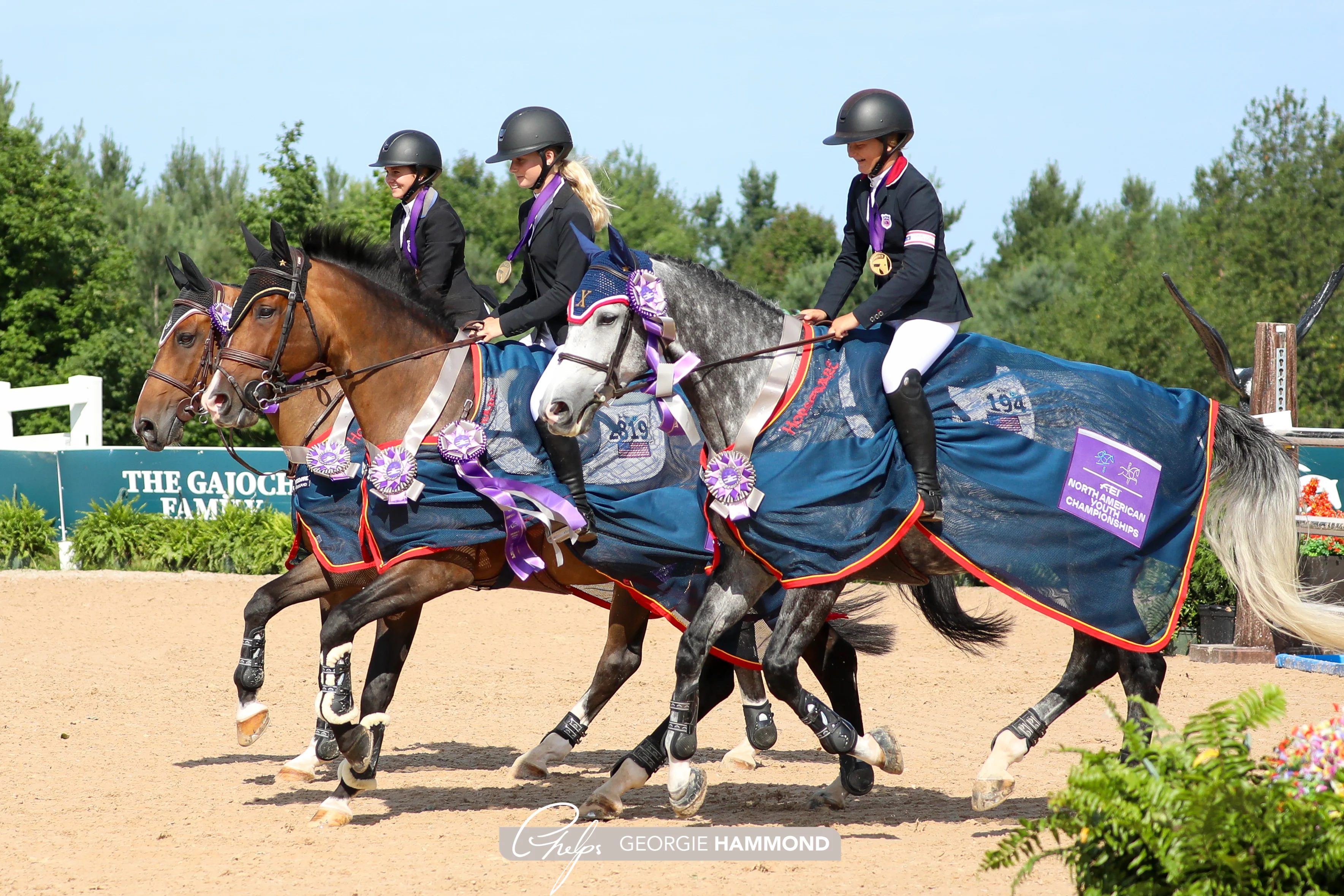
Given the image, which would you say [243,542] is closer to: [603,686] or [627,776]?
[603,686]

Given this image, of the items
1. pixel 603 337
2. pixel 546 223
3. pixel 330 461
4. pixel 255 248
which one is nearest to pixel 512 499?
pixel 603 337

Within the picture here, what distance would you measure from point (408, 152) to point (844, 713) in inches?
143

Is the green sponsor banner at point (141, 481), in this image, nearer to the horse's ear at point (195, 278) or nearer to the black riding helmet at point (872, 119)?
the horse's ear at point (195, 278)

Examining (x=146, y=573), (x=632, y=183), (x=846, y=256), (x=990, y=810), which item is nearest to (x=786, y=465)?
(x=846, y=256)

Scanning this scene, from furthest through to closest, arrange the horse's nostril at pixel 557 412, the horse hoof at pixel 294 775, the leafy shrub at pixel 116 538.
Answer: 1. the leafy shrub at pixel 116 538
2. the horse hoof at pixel 294 775
3. the horse's nostril at pixel 557 412

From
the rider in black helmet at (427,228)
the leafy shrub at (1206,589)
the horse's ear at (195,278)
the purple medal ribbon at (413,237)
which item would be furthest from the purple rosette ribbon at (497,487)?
the leafy shrub at (1206,589)

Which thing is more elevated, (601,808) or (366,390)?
(366,390)

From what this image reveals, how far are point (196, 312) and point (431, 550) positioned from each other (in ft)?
7.93

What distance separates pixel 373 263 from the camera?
6.27 m

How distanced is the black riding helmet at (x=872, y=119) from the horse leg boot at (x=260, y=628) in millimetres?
3171

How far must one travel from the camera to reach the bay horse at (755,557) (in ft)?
16.8

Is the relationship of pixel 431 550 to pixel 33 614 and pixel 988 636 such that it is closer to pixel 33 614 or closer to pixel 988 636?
Result: pixel 988 636

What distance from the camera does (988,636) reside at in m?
6.48

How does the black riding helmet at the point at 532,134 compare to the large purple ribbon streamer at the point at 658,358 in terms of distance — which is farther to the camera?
the black riding helmet at the point at 532,134
